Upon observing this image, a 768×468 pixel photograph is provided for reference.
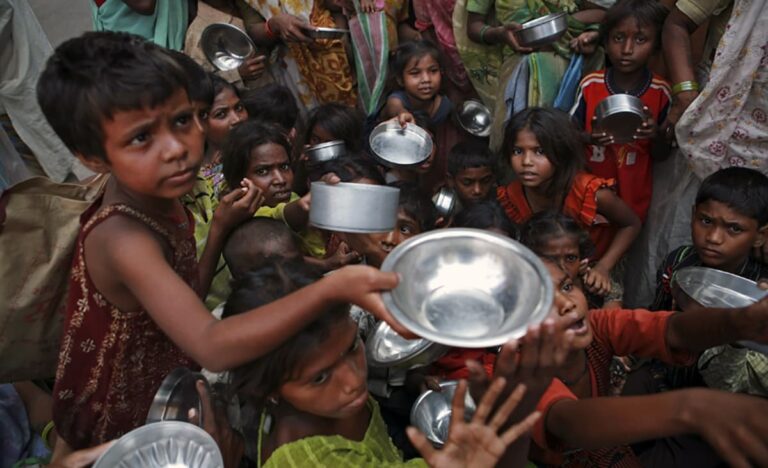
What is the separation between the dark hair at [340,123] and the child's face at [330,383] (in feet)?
5.75

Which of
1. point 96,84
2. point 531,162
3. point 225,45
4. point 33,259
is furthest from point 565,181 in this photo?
point 225,45

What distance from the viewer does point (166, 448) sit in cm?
125

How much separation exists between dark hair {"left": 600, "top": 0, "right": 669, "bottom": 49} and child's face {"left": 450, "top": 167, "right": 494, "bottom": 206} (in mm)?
881

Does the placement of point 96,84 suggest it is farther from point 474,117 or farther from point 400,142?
point 474,117

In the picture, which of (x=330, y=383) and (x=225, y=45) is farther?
(x=225, y=45)

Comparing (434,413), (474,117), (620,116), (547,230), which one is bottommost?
(434,413)

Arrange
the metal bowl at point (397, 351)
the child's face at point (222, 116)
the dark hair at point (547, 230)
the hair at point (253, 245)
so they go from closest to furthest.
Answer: the metal bowl at point (397, 351), the hair at point (253, 245), the dark hair at point (547, 230), the child's face at point (222, 116)

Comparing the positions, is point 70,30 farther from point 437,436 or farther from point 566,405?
point 566,405

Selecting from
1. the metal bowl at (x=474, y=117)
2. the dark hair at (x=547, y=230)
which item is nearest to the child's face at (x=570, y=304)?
the dark hair at (x=547, y=230)

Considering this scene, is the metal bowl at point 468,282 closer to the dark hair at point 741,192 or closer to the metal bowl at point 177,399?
the metal bowl at point 177,399

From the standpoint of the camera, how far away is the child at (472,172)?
2773 millimetres

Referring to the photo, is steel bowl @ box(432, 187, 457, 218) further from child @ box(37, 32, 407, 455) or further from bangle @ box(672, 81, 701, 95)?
child @ box(37, 32, 407, 455)

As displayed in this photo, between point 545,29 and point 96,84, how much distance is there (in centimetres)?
204

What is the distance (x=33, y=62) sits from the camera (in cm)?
341
